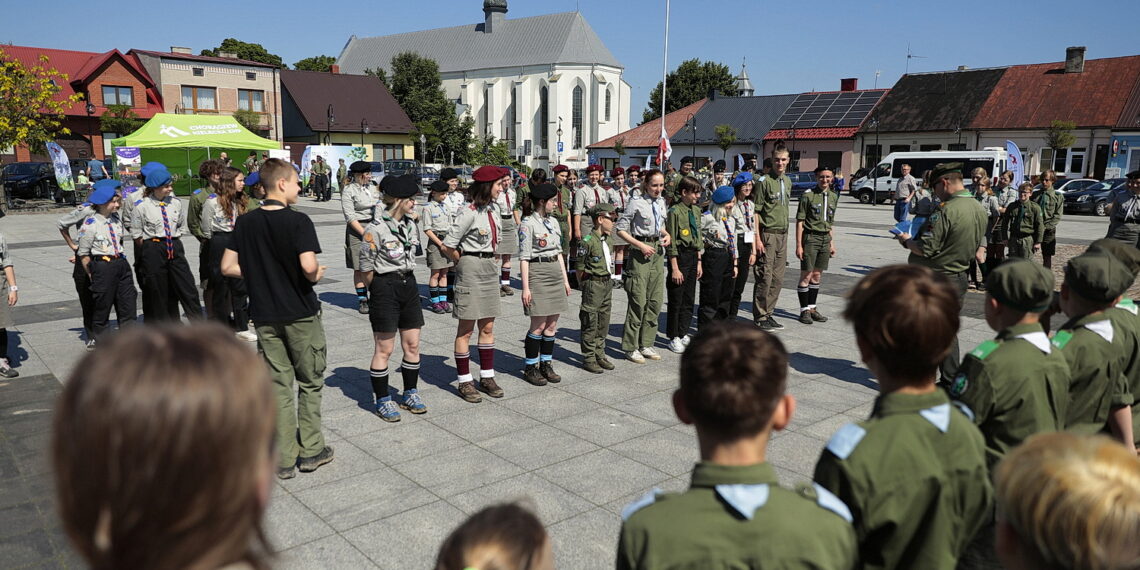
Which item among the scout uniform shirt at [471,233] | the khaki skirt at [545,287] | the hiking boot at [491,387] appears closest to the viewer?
the scout uniform shirt at [471,233]

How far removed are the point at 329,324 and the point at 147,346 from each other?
8.57 metres

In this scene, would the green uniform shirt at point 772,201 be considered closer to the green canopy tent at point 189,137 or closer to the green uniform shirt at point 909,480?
the green uniform shirt at point 909,480

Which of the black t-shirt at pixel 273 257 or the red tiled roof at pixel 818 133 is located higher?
the red tiled roof at pixel 818 133

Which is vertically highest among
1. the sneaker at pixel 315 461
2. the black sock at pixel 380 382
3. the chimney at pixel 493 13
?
the chimney at pixel 493 13

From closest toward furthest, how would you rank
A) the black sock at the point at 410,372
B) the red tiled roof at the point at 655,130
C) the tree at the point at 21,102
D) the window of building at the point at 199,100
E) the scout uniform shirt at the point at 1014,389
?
the scout uniform shirt at the point at 1014,389, the black sock at the point at 410,372, the tree at the point at 21,102, the window of building at the point at 199,100, the red tiled roof at the point at 655,130

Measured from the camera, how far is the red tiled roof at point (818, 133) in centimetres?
4862

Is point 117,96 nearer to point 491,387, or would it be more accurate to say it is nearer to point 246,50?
point 246,50

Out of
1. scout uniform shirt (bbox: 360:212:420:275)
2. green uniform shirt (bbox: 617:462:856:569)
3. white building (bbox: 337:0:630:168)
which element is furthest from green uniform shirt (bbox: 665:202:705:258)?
white building (bbox: 337:0:630:168)

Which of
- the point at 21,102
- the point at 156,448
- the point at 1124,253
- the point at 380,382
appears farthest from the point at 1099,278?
the point at 21,102

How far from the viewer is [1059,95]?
140ft

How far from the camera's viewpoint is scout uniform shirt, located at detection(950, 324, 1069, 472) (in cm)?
257

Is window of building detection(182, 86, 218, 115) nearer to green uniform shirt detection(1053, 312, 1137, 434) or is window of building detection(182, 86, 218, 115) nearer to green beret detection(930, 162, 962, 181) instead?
green beret detection(930, 162, 962, 181)

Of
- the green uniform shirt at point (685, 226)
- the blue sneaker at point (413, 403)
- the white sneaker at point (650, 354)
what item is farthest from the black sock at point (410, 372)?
the green uniform shirt at point (685, 226)

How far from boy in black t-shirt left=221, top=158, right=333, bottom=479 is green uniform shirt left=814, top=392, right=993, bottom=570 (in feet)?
11.7
